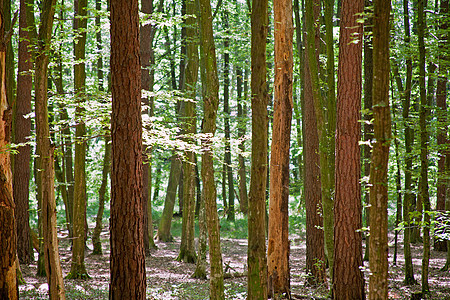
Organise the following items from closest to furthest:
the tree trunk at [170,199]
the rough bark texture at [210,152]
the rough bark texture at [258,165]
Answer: the rough bark texture at [258,165] < the rough bark texture at [210,152] < the tree trunk at [170,199]

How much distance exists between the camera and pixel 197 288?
959 cm

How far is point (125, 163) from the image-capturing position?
4918 millimetres

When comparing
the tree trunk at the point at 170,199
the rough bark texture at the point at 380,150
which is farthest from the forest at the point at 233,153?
the tree trunk at the point at 170,199

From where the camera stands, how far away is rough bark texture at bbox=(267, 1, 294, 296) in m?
7.57

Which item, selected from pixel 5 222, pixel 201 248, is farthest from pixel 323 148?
pixel 5 222

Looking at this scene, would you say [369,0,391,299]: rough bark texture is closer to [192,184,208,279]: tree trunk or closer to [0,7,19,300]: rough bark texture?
[0,7,19,300]: rough bark texture

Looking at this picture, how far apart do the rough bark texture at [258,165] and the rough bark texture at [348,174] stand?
2.36m

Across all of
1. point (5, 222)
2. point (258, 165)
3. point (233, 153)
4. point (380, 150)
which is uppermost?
point (233, 153)

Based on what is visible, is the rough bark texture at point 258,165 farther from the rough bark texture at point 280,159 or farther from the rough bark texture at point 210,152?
the rough bark texture at point 280,159

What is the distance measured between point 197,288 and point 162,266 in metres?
2.93

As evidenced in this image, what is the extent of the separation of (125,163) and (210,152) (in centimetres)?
232

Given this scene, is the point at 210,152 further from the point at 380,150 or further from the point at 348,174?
the point at 380,150

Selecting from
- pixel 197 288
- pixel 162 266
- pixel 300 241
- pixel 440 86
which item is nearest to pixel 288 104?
pixel 197 288

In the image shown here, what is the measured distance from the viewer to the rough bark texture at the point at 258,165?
17.2ft
